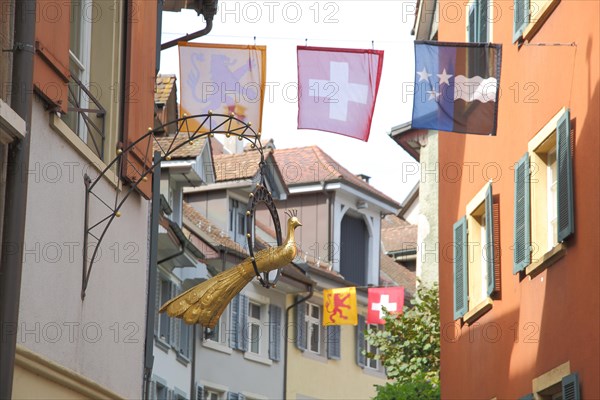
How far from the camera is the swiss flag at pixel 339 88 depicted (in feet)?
49.2

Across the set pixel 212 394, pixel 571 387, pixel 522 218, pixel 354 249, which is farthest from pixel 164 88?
pixel 571 387

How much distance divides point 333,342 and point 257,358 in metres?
4.55

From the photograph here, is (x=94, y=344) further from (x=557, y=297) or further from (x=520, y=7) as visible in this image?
(x=520, y=7)

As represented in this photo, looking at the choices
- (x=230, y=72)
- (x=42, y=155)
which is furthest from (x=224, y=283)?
(x=230, y=72)

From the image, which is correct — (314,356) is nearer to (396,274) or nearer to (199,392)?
(199,392)

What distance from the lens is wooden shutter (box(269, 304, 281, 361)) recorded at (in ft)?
117

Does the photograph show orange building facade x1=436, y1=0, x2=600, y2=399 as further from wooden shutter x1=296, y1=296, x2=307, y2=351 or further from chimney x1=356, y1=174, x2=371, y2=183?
chimney x1=356, y1=174, x2=371, y2=183

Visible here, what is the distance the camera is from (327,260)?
40188 millimetres

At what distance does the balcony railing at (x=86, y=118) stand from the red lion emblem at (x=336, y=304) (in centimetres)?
2288

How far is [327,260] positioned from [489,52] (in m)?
26.2

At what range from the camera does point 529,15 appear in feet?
50.3

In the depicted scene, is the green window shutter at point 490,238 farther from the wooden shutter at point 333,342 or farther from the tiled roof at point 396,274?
the tiled roof at point 396,274

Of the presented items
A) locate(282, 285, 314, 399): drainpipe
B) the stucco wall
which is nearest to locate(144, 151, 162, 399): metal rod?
the stucco wall

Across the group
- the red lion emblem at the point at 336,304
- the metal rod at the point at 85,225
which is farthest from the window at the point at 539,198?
the red lion emblem at the point at 336,304
